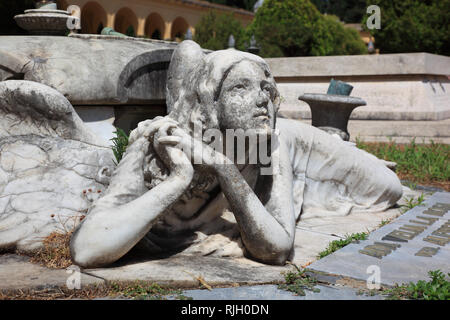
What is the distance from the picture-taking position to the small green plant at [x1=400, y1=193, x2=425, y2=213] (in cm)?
441

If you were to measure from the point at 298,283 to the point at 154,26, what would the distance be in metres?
22.3

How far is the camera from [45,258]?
8.84 ft

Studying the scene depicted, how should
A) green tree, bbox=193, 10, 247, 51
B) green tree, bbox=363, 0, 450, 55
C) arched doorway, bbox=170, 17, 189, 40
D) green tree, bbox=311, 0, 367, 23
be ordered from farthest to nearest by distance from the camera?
green tree, bbox=311, 0, 367, 23, arched doorway, bbox=170, 17, 189, 40, green tree, bbox=193, 10, 247, 51, green tree, bbox=363, 0, 450, 55

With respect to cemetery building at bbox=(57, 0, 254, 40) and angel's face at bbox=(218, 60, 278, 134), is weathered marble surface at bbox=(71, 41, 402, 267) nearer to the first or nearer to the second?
angel's face at bbox=(218, 60, 278, 134)

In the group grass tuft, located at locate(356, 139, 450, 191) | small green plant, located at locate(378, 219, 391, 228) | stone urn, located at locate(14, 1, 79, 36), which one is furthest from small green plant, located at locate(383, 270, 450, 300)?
stone urn, located at locate(14, 1, 79, 36)

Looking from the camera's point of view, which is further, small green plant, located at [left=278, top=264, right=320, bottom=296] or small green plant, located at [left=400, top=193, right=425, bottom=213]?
small green plant, located at [left=400, top=193, right=425, bottom=213]

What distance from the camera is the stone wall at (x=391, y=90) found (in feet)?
29.3

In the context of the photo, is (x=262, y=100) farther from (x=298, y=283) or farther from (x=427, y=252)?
(x=427, y=252)

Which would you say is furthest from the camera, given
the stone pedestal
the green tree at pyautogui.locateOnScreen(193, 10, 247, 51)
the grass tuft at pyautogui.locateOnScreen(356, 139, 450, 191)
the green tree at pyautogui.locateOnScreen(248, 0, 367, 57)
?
the green tree at pyautogui.locateOnScreen(193, 10, 247, 51)

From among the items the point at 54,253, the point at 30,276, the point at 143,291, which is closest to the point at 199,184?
the point at 143,291

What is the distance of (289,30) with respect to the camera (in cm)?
1627

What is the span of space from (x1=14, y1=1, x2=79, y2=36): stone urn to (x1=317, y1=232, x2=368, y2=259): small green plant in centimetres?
313
